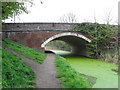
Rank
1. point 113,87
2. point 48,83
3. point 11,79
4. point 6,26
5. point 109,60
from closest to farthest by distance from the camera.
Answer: point 11,79
point 48,83
point 113,87
point 109,60
point 6,26

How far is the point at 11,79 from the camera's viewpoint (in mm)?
3881

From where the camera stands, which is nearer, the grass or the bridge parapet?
the grass

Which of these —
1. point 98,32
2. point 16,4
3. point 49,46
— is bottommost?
point 49,46

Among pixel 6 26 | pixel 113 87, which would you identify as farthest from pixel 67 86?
pixel 6 26

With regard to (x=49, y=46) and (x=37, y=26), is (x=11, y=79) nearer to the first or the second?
(x=37, y=26)

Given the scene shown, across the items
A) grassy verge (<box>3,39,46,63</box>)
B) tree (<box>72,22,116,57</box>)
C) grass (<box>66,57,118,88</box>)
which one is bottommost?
grass (<box>66,57,118,88</box>)

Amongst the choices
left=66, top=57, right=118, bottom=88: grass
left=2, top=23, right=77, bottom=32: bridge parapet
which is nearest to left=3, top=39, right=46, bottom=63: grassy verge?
left=66, top=57, right=118, bottom=88: grass

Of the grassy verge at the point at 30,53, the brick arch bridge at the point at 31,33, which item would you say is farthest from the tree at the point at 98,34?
A: the grassy verge at the point at 30,53

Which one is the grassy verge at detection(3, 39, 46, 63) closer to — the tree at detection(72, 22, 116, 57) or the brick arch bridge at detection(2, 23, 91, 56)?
the brick arch bridge at detection(2, 23, 91, 56)

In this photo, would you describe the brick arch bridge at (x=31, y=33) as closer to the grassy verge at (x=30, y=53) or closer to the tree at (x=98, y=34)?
the grassy verge at (x=30, y=53)

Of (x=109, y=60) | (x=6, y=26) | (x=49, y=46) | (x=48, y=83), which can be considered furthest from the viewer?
(x=49, y=46)

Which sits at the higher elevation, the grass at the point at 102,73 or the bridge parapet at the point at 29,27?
the bridge parapet at the point at 29,27

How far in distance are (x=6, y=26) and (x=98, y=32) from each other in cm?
895

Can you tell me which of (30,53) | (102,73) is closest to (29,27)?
(30,53)
